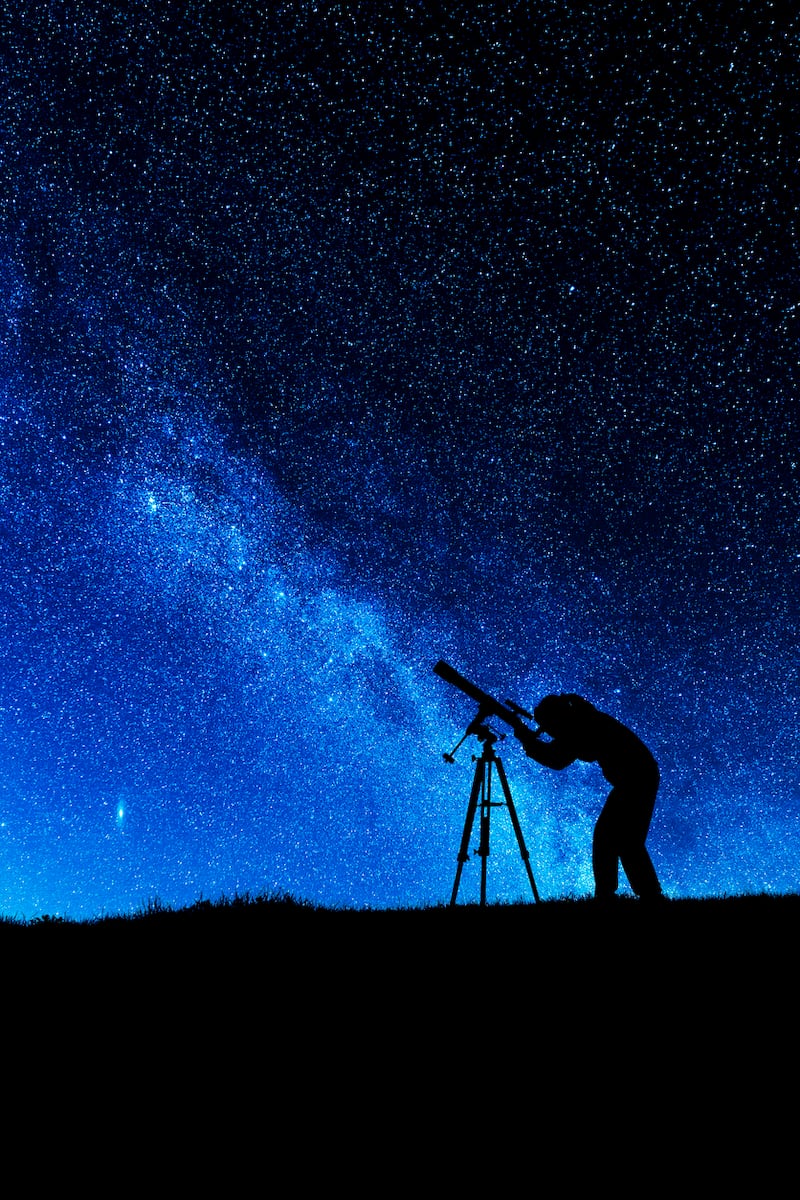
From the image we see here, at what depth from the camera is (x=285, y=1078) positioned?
3066 millimetres

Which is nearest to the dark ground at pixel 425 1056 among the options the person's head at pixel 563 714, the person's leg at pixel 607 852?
the person's leg at pixel 607 852

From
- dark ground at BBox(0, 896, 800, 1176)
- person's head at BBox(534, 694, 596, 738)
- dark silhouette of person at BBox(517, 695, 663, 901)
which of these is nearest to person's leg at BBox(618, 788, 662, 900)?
dark silhouette of person at BBox(517, 695, 663, 901)

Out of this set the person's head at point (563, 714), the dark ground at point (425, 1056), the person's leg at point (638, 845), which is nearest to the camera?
the dark ground at point (425, 1056)

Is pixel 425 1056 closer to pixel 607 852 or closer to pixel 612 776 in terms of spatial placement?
pixel 607 852

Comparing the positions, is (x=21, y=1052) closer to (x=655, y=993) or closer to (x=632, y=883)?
(x=655, y=993)

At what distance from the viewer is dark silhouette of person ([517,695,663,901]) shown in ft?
21.9

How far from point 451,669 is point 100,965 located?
169 inches

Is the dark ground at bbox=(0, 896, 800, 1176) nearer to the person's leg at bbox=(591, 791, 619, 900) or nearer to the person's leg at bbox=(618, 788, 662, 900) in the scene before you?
the person's leg at bbox=(618, 788, 662, 900)

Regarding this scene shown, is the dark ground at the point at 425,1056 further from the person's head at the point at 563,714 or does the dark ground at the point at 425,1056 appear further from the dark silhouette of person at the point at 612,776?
the person's head at the point at 563,714

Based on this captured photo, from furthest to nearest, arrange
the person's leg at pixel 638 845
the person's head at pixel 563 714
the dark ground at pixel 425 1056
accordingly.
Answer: the person's head at pixel 563 714, the person's leg at pixel 638 845, the dark ground at pixel 425 1056

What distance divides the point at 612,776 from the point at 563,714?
2.31 feet

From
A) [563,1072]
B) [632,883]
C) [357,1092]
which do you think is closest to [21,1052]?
[357,1092]

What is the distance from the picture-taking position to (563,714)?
689cm

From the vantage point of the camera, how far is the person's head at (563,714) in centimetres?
687
